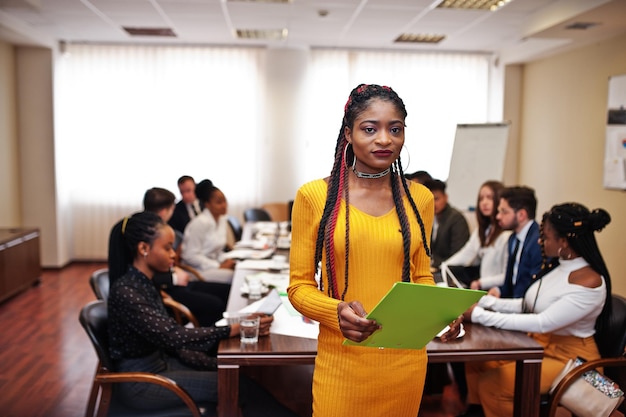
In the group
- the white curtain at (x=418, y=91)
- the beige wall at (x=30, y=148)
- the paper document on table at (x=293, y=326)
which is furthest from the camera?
the white curtain at (x=418, y=91)

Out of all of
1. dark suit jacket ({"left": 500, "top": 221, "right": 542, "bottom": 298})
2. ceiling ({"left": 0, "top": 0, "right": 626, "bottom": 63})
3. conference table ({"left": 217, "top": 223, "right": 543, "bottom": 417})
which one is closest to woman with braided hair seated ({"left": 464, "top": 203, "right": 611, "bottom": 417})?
conference table ({"left": 217, "top": 223, "right": 543, "bottom": 417})

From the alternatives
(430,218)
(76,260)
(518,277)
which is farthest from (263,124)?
(430,218)

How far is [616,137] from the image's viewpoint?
5707 millimetres

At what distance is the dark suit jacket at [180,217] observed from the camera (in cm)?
474

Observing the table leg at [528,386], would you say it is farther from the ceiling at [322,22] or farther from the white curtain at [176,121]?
the white curtain at [176,121]

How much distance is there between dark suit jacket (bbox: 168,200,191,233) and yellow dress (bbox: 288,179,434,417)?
3397mm

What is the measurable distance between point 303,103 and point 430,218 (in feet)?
21.4

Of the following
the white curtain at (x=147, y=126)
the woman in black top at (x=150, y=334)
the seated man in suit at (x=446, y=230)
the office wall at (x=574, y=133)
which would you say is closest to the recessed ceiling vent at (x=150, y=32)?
the white curtain at (x=147, y=126)

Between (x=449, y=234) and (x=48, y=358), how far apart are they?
3135 mm

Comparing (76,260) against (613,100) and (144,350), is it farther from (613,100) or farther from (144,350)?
(613,100)

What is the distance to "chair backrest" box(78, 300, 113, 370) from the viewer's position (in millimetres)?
2355

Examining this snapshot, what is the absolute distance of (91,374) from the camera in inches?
158

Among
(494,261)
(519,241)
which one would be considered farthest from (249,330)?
(494,261)

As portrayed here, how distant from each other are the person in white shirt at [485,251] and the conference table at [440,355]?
112 centimetres
